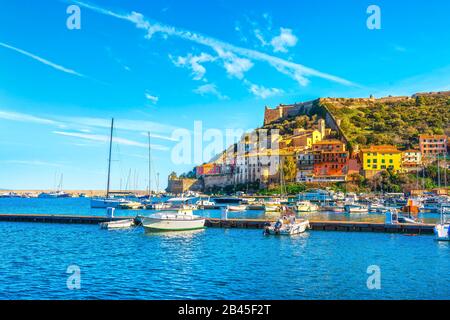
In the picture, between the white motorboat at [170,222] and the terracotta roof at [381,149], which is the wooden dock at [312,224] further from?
the terracotta roof at [381,149]

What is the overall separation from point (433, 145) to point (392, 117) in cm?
2479

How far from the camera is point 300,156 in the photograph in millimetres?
101562

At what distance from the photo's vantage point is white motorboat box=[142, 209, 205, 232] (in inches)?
1453

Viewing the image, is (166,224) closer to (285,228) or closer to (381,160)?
(285,228)

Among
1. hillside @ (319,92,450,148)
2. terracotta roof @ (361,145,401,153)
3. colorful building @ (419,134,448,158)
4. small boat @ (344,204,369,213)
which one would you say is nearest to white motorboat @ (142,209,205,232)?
small boat @ (344,204,369,213)

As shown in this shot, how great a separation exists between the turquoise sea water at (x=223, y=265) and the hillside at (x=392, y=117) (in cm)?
7743

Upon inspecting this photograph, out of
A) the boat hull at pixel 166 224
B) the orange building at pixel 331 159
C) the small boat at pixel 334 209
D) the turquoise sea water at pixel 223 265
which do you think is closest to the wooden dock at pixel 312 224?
the turquoise sea water at pixel 223 265

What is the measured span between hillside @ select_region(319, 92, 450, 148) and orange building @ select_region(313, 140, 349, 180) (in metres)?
6.51

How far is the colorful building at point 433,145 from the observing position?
96.4 meters

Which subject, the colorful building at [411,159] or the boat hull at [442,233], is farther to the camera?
the colorful building at [411,159]

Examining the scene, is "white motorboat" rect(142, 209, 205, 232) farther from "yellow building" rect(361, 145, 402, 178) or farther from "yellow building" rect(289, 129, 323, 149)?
"yellow building" rect(289, 129, 323, 149)

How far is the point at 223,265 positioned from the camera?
22562mm

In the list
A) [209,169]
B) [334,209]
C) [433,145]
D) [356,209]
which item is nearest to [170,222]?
[356,209]
